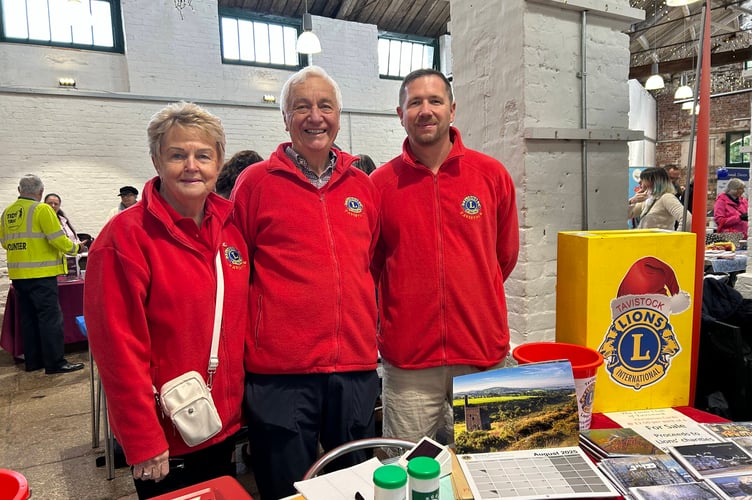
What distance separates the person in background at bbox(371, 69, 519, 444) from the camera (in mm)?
1606

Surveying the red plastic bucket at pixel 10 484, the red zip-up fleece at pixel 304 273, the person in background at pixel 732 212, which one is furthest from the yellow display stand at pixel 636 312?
the person in background at pixel 732 212

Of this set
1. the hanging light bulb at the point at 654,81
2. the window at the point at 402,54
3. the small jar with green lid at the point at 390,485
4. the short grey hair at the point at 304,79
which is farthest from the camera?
the window at the point at 402,54

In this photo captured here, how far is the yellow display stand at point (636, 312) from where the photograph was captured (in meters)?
1.34

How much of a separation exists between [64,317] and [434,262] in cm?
472

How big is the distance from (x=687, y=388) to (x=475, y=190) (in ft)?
2.82

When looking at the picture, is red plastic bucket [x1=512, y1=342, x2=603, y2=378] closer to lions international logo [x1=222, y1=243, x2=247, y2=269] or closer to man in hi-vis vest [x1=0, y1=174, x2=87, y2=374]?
lions international logo [x1=222, y1=243, x2=247, y2=269]

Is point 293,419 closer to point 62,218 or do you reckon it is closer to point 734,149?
point 62,218

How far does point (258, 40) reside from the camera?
8023 millimetres

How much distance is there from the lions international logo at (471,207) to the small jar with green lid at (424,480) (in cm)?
98

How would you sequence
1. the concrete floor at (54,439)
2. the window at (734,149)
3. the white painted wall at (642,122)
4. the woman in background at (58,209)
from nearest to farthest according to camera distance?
the concrete floor at (54,439) → the woman in background at (58,209) → the white painted wall at (642,122) → the window at (734,149)

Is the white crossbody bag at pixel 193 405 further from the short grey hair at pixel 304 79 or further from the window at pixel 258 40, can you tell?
the window at pixel 258 40

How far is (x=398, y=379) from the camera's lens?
5.58 feet

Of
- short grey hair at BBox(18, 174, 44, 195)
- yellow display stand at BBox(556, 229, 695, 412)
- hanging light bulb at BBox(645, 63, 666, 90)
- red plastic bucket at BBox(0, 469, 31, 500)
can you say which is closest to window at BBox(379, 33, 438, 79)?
hanging light bulb at BBox(645, 63, 666, 90)

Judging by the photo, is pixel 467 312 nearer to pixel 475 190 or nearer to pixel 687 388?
pixel 475 190
